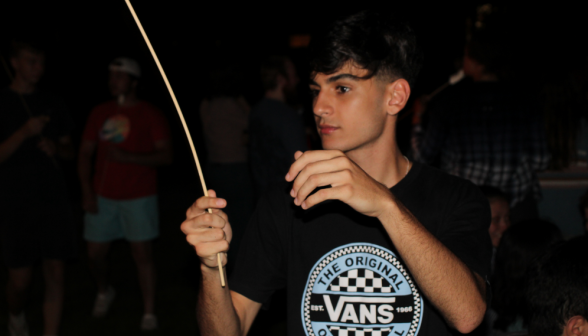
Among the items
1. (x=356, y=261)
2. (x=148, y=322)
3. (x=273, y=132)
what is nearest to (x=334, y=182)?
(x=356, y=261)

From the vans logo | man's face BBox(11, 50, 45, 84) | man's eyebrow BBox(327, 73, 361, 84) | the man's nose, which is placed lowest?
the vans logo

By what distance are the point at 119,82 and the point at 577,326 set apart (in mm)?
3158

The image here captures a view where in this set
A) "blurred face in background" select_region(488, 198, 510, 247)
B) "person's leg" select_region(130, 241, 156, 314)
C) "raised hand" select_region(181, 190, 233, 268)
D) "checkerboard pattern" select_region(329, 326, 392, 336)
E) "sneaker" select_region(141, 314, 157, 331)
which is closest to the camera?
"raised hand" select_region(181, 190, 233, 268)

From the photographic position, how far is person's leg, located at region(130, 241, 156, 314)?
3.96 meters

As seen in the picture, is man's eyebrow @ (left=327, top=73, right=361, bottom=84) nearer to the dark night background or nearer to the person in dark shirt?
the dark night background

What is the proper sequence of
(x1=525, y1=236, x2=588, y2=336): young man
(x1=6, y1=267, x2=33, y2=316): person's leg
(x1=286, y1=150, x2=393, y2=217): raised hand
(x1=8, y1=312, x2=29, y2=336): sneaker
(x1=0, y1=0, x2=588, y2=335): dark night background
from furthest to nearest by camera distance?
(x1=0, y1=0, x2=588, y2=335): dark night background, (x1=8, y1=312, x2=29, y2=336): sneaker, (x1=6, y1=267, x2=33, y2=316): person's leg, (x1=525, y1=236, x2=588, y2=336): young man, (x1=286, y1=150, x2=393, y2=217): raised hand

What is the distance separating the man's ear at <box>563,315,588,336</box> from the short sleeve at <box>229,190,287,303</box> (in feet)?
3.06

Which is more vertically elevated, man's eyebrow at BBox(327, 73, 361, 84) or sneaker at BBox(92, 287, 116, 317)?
man's eyebrow at BBox(327, 73, 361, 84)

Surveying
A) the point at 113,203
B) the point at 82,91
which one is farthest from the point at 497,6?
the point at 113,203

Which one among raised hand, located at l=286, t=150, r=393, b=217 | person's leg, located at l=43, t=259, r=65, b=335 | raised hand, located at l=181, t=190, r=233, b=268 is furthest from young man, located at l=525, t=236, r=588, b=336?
person's leg, located at l=43, t=259, r=65, b=335

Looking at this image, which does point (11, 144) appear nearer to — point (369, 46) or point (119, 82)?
point (119, 82)

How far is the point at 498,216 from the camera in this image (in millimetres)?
3027

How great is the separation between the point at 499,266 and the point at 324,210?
1.41 m

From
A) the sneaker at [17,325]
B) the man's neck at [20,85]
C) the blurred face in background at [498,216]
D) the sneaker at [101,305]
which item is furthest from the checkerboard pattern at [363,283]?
the sneaker at [101,305]
